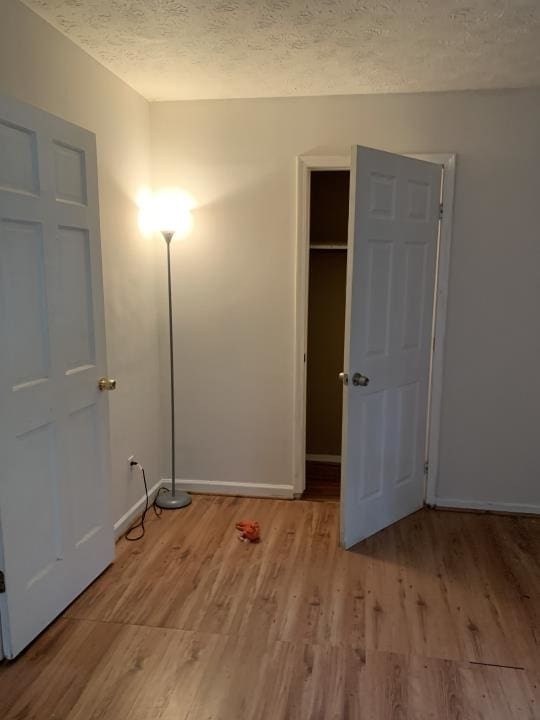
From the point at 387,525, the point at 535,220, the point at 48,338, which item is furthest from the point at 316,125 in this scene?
the point at 387,525

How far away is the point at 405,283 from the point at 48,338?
185 cm

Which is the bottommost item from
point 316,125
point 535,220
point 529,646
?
point 529,646

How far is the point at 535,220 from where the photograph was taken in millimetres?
3045

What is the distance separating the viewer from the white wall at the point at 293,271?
3.05 metres

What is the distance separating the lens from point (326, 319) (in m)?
4.17

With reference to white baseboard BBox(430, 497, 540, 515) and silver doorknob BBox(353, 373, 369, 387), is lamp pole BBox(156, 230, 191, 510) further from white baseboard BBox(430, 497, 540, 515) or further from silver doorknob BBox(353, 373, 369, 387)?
white baseboard BBox(430, 497, 540, 515)

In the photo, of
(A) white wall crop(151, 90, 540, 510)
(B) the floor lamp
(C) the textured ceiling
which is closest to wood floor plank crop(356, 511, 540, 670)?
(A) white wall crop(151, 90, 540, 510)

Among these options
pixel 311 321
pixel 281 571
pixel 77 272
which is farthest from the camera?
pixel 311 321

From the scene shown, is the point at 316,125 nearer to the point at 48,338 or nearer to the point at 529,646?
the point at 48,338

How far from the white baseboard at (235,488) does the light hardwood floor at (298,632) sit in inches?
15.3

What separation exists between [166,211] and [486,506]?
264 centimetres

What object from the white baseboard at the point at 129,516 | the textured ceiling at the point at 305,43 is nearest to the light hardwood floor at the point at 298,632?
the white baseboard at the point at 129,516

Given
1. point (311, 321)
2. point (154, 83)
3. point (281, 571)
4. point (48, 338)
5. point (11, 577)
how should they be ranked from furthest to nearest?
point (311, 321)
point (154, 83)
point (281, 571)
point (48, 338)
point (11, 577)

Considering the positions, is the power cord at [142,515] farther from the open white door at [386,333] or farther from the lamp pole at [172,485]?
the open white door at [386,333]
